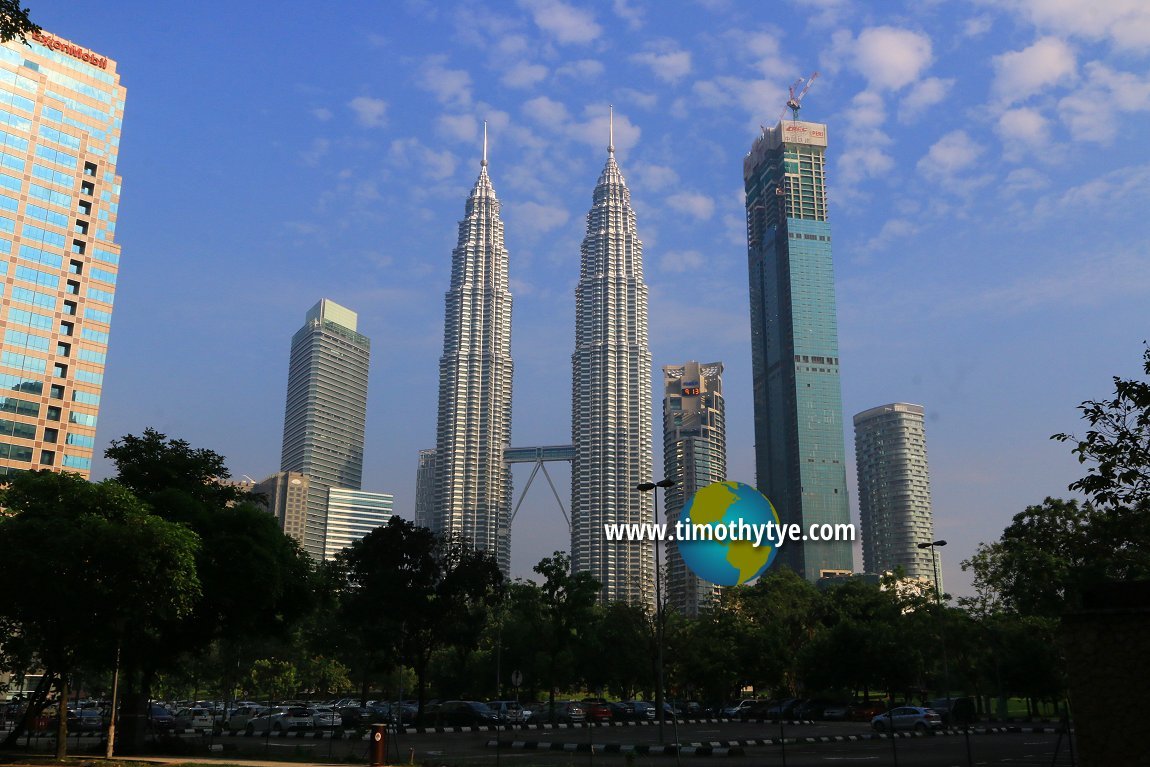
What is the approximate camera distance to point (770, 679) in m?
77.7

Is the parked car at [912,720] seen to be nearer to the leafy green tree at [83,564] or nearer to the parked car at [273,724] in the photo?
the parked car at [273,724]

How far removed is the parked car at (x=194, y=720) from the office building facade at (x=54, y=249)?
65190 mm

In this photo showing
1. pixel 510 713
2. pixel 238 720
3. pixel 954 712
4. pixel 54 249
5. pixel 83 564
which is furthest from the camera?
pixel 54 249

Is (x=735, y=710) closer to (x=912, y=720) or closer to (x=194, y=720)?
(x=912, y=720)

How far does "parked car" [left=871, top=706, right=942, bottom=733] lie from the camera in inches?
1937

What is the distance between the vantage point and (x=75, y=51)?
130 metres

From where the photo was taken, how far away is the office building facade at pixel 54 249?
117938 millimetres

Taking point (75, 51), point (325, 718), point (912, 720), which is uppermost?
point (75, 51)

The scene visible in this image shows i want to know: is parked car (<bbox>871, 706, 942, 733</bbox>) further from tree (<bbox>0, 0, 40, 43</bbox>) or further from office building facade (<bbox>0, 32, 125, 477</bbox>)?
office building facade (<bbox>0, 32, 125, 477</bbox>)

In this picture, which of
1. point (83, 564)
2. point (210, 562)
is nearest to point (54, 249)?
point (210, 562)

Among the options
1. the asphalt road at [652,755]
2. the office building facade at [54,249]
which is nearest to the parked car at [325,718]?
the asphalt road at [652,755]

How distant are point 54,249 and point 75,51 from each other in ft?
97.2

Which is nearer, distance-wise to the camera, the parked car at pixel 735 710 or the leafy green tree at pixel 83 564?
the leafy green tree at pixel 83 564

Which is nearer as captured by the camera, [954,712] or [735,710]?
[954,712]
